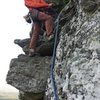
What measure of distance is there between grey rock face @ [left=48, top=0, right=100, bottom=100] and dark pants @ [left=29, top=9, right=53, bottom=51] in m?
1.52

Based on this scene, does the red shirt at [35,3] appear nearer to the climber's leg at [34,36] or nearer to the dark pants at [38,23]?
the dark pants at [38,23]

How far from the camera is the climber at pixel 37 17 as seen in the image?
10336mm

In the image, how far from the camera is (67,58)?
7684 mm

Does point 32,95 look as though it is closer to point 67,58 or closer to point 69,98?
point 67,58

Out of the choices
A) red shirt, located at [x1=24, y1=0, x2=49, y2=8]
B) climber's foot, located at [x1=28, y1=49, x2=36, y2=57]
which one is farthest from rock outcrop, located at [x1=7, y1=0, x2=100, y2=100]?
red shirt, located at [x1=24, y1=0, x2=49, y2=8]

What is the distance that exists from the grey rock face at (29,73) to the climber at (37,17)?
0.47 m

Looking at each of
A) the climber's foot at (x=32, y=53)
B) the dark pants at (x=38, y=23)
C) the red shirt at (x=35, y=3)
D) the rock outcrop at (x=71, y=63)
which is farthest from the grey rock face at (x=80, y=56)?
the red shirt at (x=35, y=3)

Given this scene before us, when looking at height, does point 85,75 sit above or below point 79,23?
below

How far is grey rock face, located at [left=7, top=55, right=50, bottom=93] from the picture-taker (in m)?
9.43

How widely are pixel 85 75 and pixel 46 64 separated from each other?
3.47 metres

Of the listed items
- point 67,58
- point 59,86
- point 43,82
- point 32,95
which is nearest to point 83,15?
point 67,58

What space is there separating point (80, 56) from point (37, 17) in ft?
13.1

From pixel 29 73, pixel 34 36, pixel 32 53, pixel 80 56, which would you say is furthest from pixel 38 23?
pixel 80 56

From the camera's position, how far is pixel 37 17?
1060 cm
